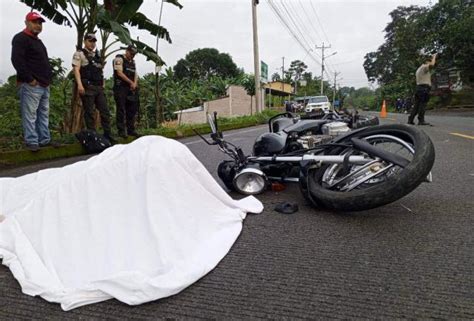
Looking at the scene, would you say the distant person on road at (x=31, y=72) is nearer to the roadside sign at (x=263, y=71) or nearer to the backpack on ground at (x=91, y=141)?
the backpack on ground at (x=91, y=141)

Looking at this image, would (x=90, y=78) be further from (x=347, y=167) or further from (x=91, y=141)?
(x=347, y=167)

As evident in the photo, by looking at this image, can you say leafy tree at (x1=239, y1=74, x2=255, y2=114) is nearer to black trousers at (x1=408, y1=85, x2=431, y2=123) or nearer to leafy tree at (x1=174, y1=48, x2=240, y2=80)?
black trousers at (x1=408, y1=85, x2=431, y2=123)

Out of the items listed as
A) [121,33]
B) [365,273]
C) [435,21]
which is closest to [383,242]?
[365,273]

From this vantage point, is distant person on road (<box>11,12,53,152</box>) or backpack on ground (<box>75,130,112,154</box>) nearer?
distant person on road (<box>11,12,53,152</box>)

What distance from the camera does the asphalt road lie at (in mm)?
1155

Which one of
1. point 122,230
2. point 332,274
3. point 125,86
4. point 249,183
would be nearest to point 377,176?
point 332,274

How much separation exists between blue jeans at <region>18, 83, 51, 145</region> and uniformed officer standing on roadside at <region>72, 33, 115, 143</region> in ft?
2.26

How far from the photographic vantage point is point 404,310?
1129 mm

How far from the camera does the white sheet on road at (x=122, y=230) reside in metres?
1.28

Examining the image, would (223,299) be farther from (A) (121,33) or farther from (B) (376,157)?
(A) (121,33)

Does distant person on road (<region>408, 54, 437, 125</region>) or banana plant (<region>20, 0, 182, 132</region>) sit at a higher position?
banana plant (<region>20, 0, 182, 132</region>)

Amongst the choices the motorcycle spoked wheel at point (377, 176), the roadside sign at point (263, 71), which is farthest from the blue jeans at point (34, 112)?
the roadside sign at point (263, 71)

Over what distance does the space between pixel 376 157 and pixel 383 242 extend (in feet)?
1.94

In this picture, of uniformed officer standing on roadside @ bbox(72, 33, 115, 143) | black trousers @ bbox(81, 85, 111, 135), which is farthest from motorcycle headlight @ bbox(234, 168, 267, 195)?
black trousers @ bbox(81, 85, 111, 135)
